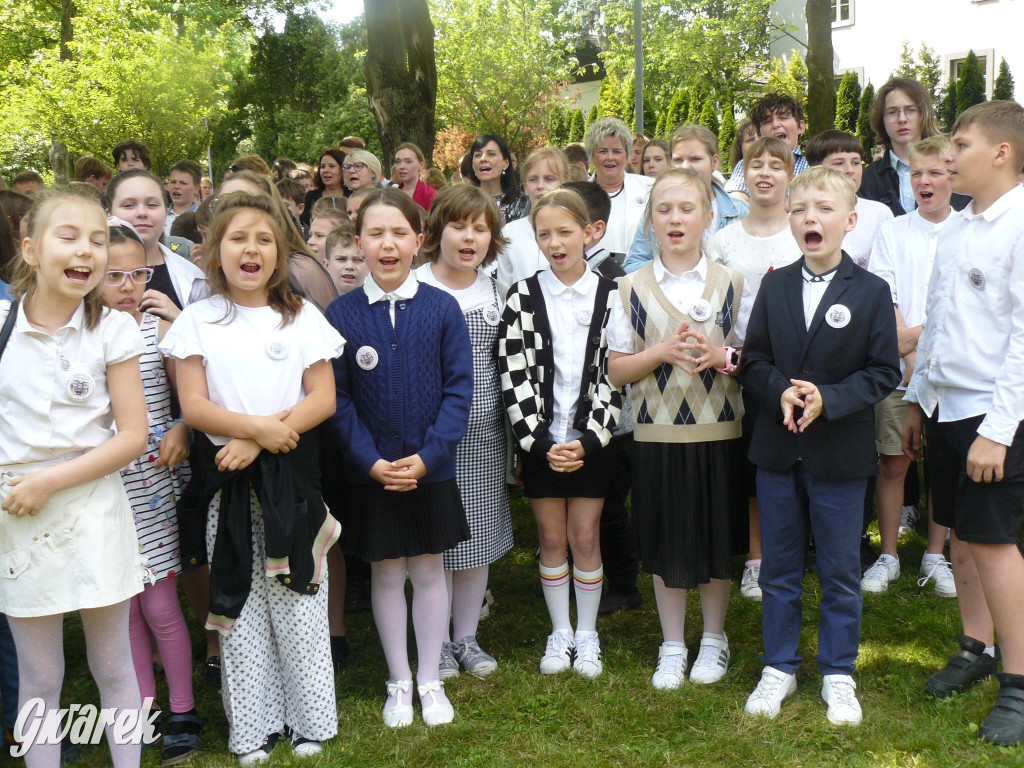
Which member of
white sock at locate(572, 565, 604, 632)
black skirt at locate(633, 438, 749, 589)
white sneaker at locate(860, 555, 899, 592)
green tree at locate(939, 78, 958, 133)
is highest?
green tree at locate(939, 78, 958, 133)

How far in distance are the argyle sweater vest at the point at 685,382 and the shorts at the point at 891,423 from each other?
1.13 metres

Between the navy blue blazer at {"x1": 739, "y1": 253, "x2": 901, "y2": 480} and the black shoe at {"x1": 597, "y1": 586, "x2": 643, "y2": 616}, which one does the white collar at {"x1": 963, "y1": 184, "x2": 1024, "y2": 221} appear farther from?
the black shoe at {"x1": 597, "y1": 586, "x2": 643, "y2": 616}

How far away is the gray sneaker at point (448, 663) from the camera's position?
378cm

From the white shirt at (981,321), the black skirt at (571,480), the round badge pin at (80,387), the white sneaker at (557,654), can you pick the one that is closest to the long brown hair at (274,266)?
the round badge pin at (80,387)

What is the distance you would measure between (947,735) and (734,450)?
4.01 ft

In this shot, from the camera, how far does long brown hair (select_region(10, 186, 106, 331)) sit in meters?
2.85

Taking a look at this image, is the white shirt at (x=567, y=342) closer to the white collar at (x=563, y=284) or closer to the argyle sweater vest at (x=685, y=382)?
the white collar at (x=563, y=284)

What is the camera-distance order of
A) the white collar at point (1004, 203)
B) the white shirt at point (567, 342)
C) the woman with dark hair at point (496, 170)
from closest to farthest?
the white collar at point (1004, 203)
the white shirt at point (567, 342)
the woman with dark hair at point (496, 170)

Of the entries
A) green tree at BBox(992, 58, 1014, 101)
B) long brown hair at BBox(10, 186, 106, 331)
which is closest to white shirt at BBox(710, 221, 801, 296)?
long brown hair at BBox(10, 186, 106, 331)

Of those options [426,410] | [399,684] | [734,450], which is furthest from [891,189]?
[399,684]

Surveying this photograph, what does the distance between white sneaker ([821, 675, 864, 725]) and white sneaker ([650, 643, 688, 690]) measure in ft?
1.81

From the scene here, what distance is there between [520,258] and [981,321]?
2.11m

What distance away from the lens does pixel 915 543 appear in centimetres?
501

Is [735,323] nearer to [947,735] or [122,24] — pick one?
[947,735]
